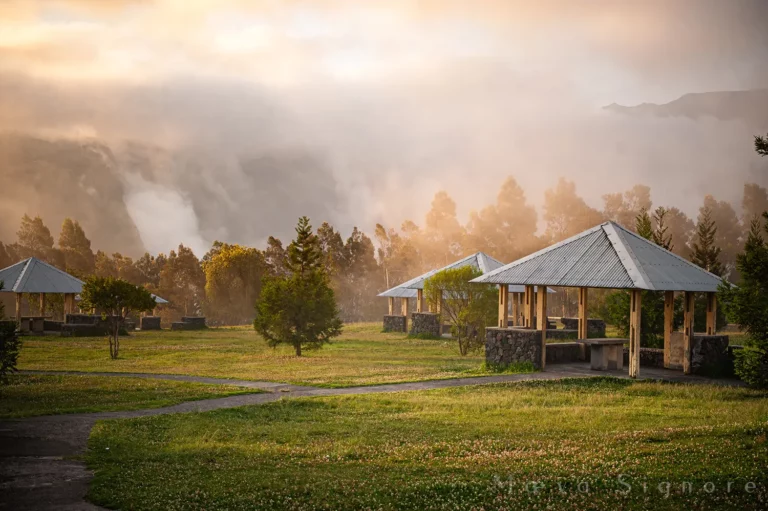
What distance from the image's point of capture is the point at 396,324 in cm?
5394

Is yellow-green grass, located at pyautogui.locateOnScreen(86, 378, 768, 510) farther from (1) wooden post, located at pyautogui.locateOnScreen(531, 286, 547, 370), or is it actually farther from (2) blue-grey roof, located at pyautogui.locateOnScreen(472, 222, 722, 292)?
(1) wooden post, located at pyautogui.locateOnScreen(531, 286, 547, 370)

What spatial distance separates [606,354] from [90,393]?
17.5 m

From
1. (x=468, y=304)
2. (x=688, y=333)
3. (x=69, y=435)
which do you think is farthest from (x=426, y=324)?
(x=69, y=435)

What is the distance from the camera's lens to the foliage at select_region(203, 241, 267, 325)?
7750cm

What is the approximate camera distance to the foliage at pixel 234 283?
77.5 metres

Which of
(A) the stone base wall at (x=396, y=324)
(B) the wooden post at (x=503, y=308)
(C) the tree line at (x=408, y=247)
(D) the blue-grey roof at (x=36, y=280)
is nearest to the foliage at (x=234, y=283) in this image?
(C) the tree line at (x=408, y=247)

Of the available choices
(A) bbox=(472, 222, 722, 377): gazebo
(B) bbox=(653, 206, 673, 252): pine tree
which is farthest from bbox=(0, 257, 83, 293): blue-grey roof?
(B) bbox=(653, 206, 673, 252): pine tree

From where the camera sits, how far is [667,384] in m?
21.3

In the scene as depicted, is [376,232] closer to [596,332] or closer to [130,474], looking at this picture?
[596,332]

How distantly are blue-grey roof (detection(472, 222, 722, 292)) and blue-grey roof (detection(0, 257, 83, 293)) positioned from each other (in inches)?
1513

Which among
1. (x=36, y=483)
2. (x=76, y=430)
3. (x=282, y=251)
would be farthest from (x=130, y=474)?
(x=282, y=251)

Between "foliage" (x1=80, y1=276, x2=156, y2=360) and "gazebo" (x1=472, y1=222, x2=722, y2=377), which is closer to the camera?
"gazebo" (x1=472, y1=222, x2=722, y2=377)

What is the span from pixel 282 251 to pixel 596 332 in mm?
50549

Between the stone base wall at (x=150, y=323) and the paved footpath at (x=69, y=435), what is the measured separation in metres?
32.7
